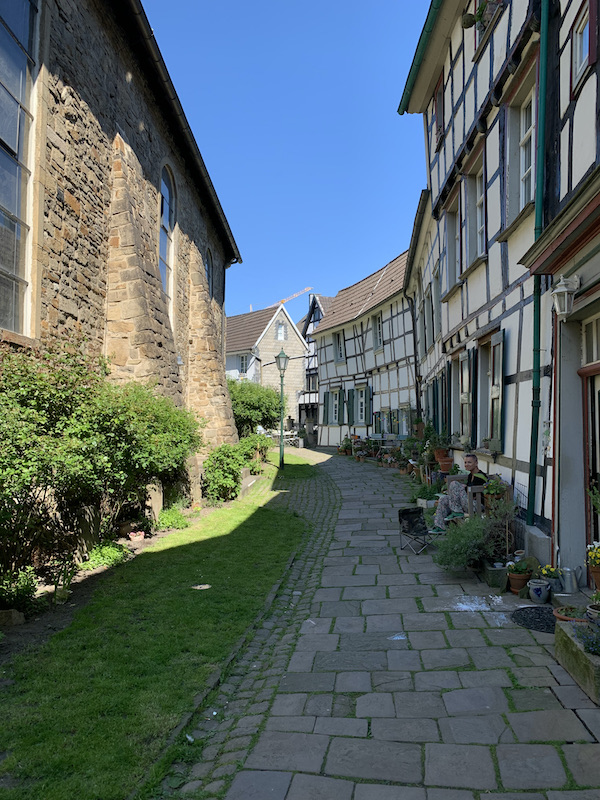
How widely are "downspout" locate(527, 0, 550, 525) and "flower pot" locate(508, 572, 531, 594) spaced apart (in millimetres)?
687

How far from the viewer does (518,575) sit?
507cm

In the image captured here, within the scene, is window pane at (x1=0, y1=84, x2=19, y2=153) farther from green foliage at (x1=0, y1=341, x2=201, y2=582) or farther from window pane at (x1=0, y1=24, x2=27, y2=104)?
green foliage at (x1=0, y1=341, x2=201, y2=582)

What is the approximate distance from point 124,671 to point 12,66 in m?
6.21

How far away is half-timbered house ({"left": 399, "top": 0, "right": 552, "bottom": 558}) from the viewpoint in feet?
18.8

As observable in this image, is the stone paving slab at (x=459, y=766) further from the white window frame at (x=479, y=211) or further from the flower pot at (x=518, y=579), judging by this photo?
the white window frame at (x=479, y=211)

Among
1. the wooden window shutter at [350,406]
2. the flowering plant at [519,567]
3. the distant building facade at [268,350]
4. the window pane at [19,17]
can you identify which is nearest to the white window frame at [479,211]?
the flowering plant at [519,567]

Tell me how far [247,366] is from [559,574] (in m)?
30.6

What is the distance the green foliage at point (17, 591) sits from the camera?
4.71m

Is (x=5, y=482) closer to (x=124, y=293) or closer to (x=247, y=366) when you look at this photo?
(x=124, y=293)

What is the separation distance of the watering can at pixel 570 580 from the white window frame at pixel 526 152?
381 centimetres

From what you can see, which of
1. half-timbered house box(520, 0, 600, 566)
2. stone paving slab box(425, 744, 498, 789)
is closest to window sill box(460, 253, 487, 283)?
half-timbered house box(520, 0, 600, 566)

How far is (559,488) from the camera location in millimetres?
4938

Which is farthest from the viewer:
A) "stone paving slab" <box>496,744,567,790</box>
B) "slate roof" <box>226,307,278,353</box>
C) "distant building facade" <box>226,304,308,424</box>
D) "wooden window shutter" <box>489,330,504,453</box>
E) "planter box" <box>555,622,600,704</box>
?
"slate roof" <box>226,307,278,353</box>

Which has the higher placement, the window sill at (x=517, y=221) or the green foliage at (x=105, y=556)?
the window sill at (x=517, y=221)
